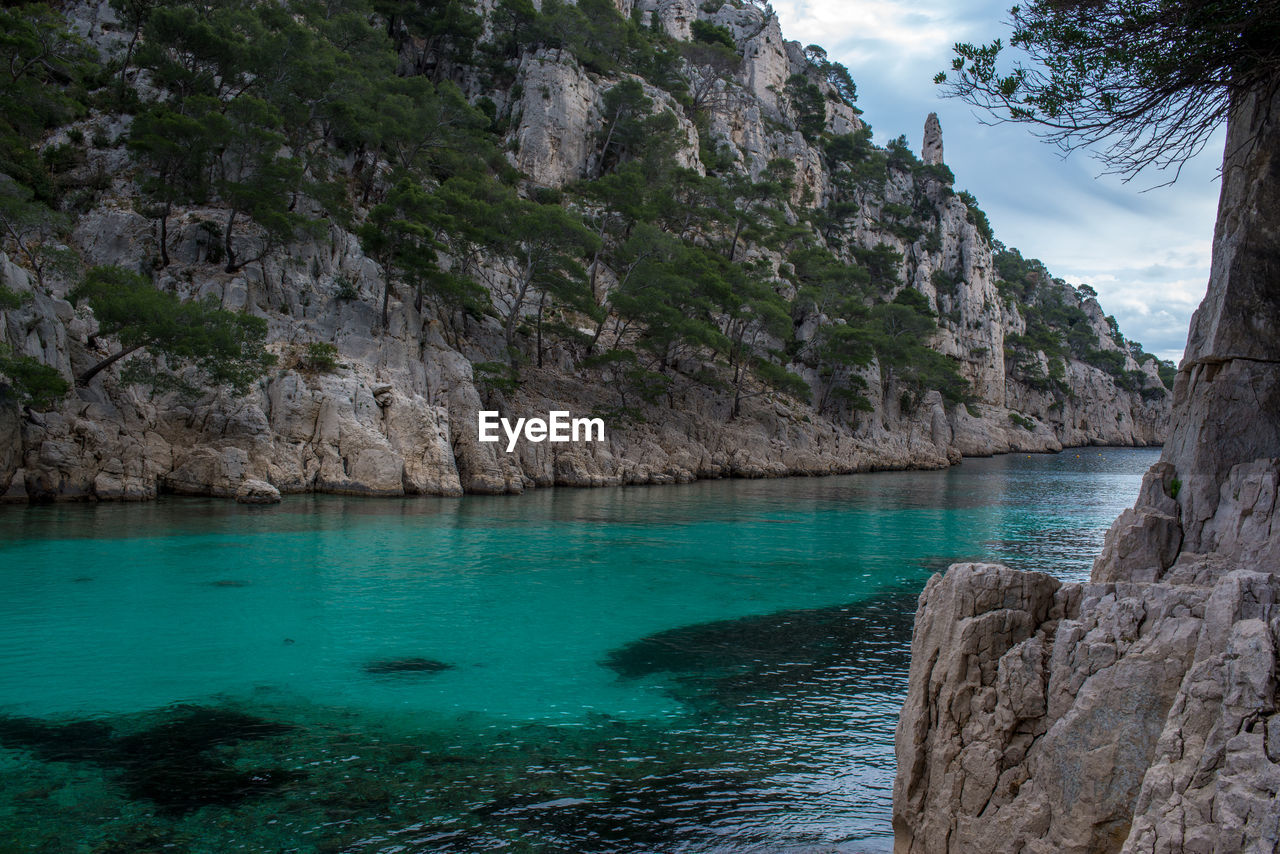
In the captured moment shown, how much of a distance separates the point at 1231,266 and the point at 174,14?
40.0 metres

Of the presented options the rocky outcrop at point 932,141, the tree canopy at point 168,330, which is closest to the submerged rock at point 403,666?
the tree canopy at point 168,330

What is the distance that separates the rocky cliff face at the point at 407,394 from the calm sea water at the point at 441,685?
401cm

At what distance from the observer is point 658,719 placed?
816cm

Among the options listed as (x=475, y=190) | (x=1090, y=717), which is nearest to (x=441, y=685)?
(x=1090, y=717)

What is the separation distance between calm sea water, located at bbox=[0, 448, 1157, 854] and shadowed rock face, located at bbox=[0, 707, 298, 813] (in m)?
0.03

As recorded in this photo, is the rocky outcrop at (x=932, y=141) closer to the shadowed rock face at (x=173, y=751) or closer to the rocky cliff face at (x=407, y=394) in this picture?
the rocky cliff face at (x=407, y=394)

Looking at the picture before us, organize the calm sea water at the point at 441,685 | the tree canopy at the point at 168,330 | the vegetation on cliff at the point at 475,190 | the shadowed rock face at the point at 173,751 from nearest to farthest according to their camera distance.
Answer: the calm sea water at the point at 441,685
the shadowed rock face at the point at 173,751
the tree canopy at the point at 168,330
the vegetation on cliff at the point at 475,190

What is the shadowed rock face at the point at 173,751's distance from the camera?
6.24 meters

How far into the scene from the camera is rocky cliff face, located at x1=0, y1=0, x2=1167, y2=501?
76.2 ft

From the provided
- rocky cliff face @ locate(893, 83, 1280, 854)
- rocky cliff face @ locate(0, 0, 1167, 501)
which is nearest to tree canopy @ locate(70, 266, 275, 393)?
rocky cliff face @ locate(0, 0, 1167, 501)

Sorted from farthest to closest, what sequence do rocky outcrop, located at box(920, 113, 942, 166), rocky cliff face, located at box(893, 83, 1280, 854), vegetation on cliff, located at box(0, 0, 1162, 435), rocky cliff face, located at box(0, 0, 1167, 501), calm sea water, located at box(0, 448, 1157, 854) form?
rocky outcrop, located at box(920, 113, 942, 166)
vegetation on cliff, located at box(0, 0, 1162, 435)
rocky cliff face, located at box(0, 0, 1167, 501)
calm sea water, located at box(0, 448, 1157, 854)
rocky cliff face, located at box(893, 83, 1280, 854)

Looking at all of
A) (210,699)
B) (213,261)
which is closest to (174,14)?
(213,261)

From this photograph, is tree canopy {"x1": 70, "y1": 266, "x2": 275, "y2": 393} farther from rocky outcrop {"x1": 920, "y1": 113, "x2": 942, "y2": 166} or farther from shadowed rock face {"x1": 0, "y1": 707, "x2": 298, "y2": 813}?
rocky outcrop {"x1": 920, "y1": 113, "x2": 942, "y2": 166}

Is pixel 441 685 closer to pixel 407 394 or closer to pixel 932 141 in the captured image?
pixel 407 394
